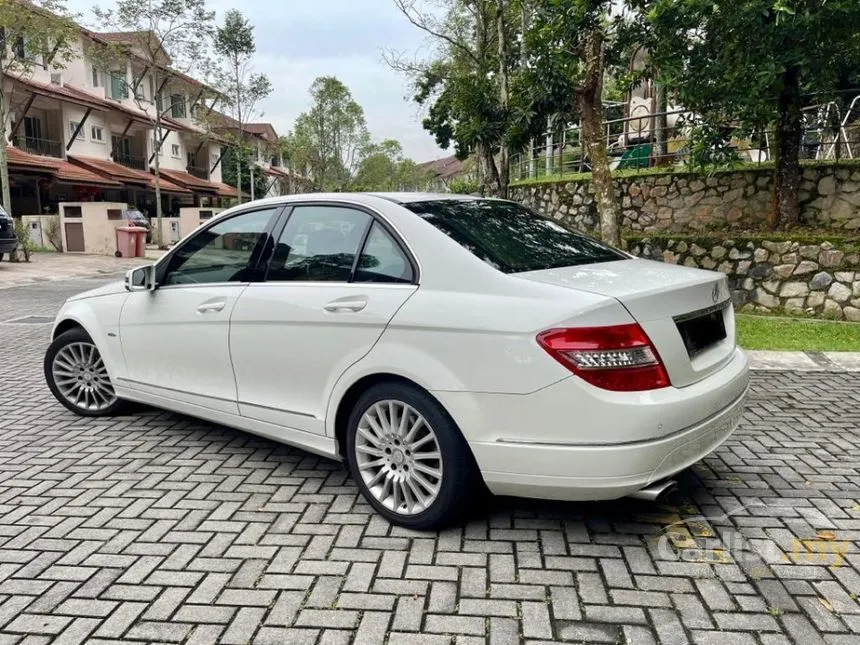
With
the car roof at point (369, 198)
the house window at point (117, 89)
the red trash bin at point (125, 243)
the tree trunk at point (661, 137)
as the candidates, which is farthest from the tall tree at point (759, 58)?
the house window at point (117, 89)

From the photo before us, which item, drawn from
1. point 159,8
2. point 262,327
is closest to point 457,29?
point 159,8

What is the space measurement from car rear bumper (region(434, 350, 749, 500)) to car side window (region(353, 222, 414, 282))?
27.5 inches

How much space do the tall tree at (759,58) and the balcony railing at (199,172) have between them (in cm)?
4071

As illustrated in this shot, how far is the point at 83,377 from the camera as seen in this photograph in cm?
518

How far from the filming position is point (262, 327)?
12.4ft

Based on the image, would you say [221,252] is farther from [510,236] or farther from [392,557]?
[392,557]

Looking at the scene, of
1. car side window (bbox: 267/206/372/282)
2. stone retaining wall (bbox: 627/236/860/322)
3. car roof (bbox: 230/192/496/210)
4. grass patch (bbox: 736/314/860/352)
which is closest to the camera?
car side window (bbox: 267/206/372/282)

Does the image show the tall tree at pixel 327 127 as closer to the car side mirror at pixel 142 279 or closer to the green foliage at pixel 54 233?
the green foliage at pixel 54 233

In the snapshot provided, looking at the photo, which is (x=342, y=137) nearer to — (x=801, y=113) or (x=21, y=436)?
(x=801, y=113)

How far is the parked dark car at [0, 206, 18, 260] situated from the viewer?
17422 millimetres

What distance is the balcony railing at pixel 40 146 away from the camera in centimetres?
2916

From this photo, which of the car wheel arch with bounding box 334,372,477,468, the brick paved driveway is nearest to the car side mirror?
the brick paved driveway

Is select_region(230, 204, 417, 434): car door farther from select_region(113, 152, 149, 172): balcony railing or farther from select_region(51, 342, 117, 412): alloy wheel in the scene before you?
select_region(113, 152, 149, 172): balcony railing

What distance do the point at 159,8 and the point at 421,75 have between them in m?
11.1
